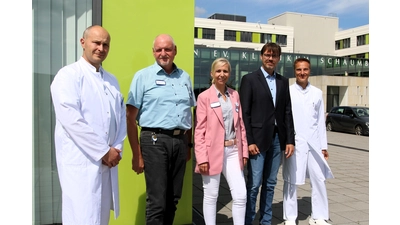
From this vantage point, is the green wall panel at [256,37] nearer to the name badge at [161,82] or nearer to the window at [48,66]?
the window at [48,66]

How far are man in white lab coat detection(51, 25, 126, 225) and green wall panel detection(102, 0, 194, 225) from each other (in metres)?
1.18

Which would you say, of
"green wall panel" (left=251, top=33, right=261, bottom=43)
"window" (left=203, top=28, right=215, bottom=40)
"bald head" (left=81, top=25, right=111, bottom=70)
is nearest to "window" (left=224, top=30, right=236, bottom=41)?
"window" (left=203, top=28, right=215, bottom=40)

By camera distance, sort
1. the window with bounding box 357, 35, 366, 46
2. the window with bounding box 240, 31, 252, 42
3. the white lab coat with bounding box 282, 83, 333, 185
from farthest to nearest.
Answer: the window with bounding box 240, 31, 252, 42
the window with bounding box 357, 35, 366, 46
the white lab coat with bounding box 282, 83, 333, 185

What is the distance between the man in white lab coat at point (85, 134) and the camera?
2.63 meters

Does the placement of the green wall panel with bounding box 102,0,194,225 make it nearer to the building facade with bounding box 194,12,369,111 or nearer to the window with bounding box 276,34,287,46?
the building facade with bounding box 194,12,369,111

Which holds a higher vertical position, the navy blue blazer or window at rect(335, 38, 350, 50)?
window at rect(335, 38, 350, 50)

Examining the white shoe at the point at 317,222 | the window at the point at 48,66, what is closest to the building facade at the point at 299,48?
the white shoe at the point at 317,222

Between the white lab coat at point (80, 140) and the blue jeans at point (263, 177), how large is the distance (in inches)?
77.1

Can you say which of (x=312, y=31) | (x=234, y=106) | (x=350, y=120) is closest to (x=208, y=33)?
(x=312, y=31)

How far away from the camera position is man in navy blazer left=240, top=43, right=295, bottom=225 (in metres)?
4.03
